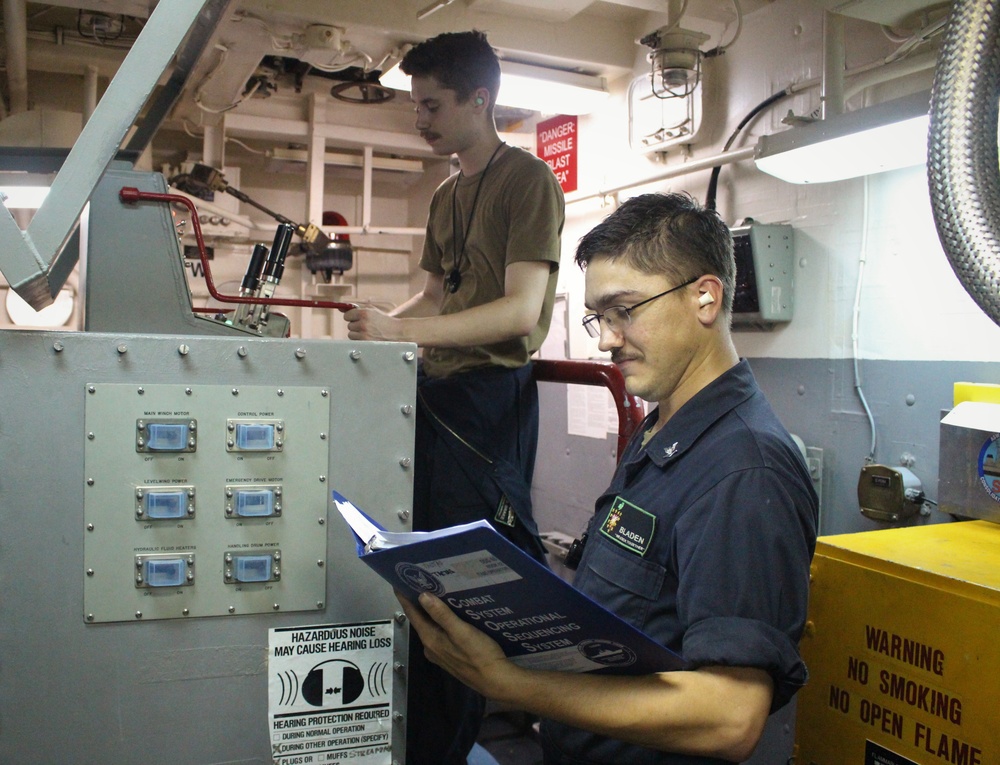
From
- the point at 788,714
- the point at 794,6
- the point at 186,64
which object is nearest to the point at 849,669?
the point at 788,714

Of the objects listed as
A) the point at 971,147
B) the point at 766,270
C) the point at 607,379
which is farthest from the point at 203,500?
the point at 766,270

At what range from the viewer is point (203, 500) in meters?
1.35

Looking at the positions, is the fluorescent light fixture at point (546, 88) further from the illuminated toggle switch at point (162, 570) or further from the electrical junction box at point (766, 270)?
the illuminated toggle switch at point (162, 570)

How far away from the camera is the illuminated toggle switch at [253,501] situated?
4.45ft

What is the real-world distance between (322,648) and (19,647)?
467 mm

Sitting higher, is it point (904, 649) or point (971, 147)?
point (971, 147)

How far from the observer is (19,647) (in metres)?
1.28

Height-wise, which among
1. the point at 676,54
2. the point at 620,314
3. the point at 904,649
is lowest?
the point at 904,649

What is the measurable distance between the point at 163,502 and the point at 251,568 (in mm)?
179

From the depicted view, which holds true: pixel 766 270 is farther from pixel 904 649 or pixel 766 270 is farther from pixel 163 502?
pixel 163 502

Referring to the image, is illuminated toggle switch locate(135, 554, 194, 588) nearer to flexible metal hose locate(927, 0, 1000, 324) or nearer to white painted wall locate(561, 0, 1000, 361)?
flexible metal hose locate(927, 0, 1000, 324)

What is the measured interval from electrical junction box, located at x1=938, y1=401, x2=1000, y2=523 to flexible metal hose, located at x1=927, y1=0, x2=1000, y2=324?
0.88 meters

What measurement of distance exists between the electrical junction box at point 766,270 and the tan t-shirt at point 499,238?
3.74 feet

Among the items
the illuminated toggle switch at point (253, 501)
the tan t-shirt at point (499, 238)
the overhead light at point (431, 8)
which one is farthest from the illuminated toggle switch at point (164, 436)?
the overhead light at point (431, 8)
